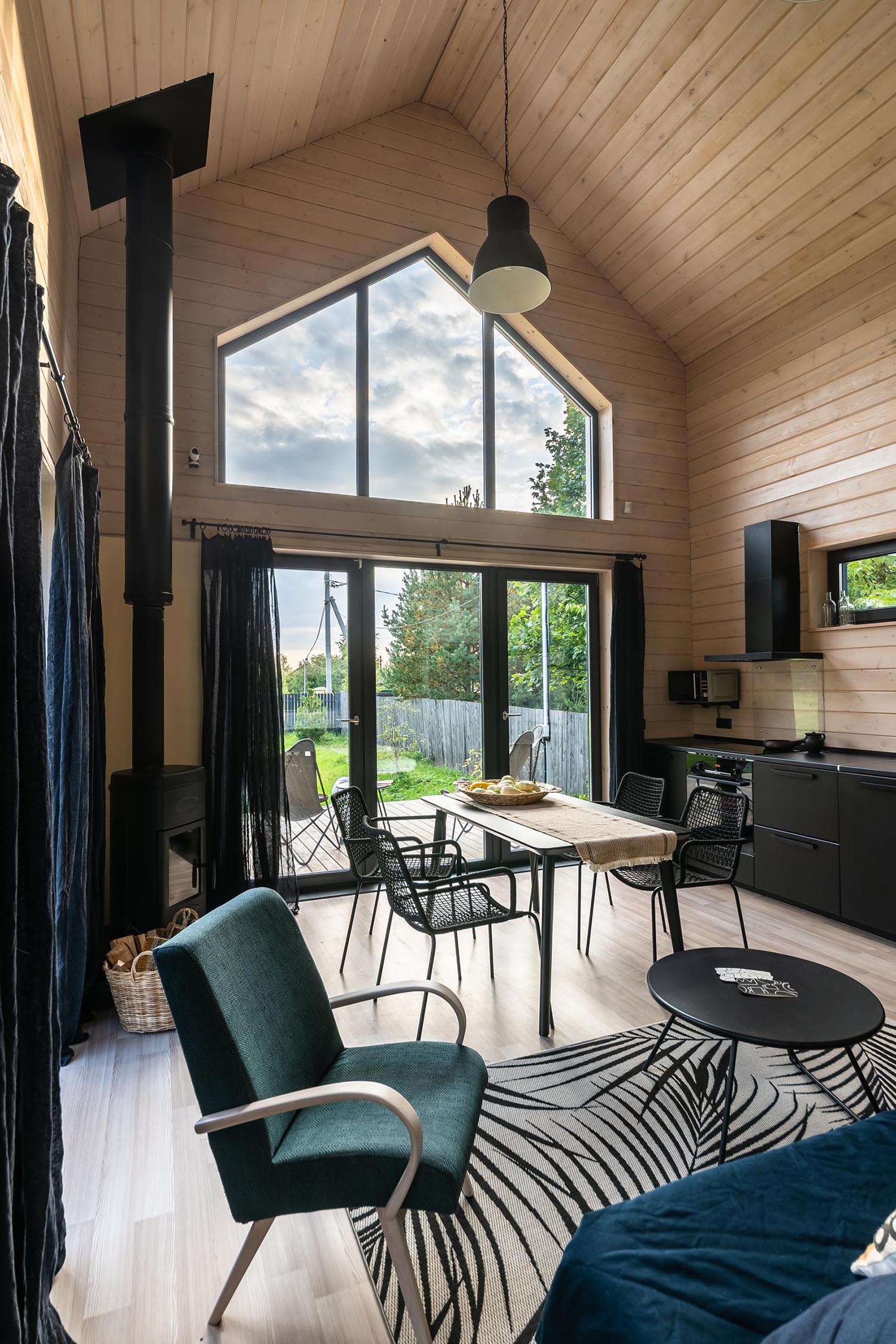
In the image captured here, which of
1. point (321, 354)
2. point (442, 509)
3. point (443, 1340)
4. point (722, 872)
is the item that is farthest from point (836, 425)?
point (443, 1340)

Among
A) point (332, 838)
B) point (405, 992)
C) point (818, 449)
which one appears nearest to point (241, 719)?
point (332, 838)

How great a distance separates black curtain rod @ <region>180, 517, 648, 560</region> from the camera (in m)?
4.20

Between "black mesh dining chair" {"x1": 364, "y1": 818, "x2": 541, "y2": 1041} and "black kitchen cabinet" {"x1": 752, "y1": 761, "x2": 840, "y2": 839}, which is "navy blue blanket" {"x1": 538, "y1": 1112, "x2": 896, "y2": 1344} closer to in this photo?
"black mesh dining chair" {"x1": 364, "y1": 818, "x2": 541, "y2": 1041}

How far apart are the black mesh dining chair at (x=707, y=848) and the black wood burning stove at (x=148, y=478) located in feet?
6.83

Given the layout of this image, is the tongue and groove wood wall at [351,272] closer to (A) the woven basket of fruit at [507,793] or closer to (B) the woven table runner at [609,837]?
(A) the woven basket of fruit at [507,793]

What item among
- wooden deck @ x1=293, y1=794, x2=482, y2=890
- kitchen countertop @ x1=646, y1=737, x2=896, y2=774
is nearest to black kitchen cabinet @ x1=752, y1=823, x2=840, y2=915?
kitchen countertop @ x1=646, y1=737, x2=896, y2=774

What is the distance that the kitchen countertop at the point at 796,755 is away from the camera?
385cm

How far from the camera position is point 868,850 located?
3.79 m

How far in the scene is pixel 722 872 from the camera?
3771 mm

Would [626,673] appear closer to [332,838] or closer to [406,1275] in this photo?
[332,838]

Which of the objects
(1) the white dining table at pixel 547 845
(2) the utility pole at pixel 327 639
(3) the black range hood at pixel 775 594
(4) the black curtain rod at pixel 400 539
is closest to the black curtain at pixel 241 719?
(4) the black curtain rod at pixel 400 539

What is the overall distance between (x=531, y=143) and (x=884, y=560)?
11.7ft

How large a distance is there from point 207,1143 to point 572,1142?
1044 mm

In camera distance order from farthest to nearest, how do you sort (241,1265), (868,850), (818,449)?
1. (818,449)
2. (868,850)
3. (241,1265)
